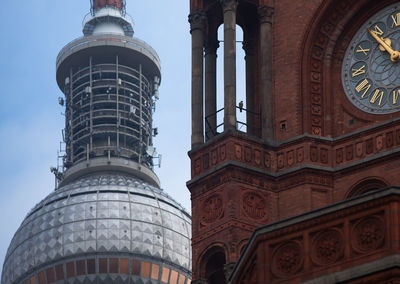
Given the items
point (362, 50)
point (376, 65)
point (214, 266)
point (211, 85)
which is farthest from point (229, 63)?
point (214, 266)

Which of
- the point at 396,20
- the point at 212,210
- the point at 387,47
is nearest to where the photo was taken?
the point at 212,210

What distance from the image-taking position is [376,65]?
5459 cm

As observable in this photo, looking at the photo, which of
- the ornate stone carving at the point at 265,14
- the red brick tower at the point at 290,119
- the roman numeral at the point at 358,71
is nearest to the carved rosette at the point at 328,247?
the red brick tower at the point at 290,119

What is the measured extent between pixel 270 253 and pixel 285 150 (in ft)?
41.0

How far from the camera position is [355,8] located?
5553cm

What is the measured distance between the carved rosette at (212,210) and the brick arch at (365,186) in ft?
14.3

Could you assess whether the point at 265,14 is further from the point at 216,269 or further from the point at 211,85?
the point at 216,269

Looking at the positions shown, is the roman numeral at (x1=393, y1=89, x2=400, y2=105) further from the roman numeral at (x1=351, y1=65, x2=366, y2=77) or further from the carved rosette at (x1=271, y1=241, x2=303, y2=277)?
the carved rosette at (x1=271, y1=241, x2=303, y2=277)

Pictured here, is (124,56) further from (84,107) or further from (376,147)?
(376,147)

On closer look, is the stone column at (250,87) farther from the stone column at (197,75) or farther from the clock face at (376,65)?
the clock face at (376,65)

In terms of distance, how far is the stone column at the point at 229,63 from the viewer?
177ft


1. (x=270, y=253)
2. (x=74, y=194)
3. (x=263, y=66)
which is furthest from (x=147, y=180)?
(x=270, y=253)

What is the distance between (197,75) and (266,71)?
2.70 m

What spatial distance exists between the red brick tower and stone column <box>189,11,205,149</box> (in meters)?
0.04
